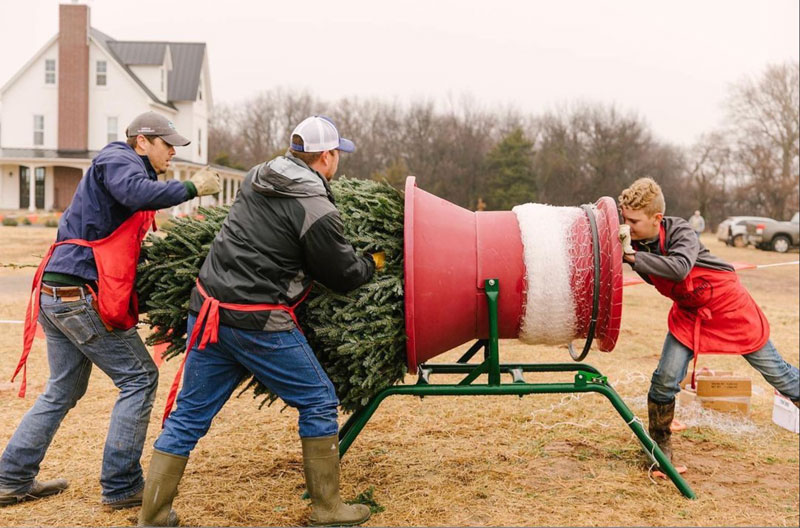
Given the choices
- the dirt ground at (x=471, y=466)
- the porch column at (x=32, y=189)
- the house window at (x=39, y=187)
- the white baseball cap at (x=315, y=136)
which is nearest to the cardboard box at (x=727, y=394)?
the dirt ground at (x=471, y=466)

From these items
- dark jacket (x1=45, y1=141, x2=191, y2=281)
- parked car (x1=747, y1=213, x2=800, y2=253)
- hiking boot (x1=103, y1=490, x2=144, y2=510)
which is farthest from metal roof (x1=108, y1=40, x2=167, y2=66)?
hiking boot (x1=103, y1=490, x2=144, y2=510)

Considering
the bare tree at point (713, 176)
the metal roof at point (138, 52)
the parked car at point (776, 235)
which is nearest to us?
the parked car at point (776, 235)

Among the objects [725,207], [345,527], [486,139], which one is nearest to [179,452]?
[345,527]

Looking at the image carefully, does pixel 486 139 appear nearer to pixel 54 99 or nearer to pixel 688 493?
pixel 54 99

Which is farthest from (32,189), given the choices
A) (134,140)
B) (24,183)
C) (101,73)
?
(134,140)

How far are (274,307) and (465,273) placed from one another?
961 millimetres

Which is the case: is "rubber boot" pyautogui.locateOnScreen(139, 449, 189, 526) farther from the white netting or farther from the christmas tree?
the white netting

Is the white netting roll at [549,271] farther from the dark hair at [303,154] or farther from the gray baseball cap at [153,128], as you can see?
the gray baseball cap at [153,128]

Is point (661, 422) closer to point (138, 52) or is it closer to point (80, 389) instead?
point (80, 389)

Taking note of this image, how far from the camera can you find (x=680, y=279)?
13.5 ft

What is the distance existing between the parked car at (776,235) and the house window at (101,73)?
1157 inches

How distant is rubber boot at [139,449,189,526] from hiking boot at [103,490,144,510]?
45 cm

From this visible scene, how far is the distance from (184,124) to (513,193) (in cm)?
2060

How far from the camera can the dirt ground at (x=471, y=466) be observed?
3.83m
